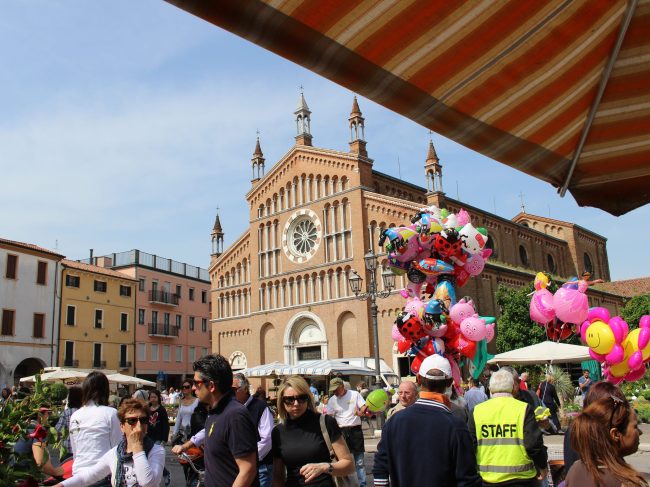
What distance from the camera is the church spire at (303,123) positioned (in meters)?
36.2

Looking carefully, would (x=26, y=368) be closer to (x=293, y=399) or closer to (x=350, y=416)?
(x=350, y=416)

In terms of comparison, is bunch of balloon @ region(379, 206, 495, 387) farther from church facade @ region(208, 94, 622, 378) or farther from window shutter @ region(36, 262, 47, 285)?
window shutter @ region(36, 262, 47, 285)

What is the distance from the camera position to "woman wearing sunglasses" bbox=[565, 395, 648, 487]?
104 inches

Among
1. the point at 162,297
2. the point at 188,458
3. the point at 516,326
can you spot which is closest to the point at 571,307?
the point at 188,458

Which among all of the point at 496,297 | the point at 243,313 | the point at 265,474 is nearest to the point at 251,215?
the point at 243,313

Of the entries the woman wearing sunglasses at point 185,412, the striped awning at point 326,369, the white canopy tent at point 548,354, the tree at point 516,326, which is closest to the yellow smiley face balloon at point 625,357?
the woman wearing sunglasses at point 185,412

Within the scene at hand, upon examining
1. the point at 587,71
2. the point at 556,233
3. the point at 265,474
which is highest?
the point at 556,233

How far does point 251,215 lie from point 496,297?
15754 mm

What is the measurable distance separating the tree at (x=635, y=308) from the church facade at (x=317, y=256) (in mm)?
3457

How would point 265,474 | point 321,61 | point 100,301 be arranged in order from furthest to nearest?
point 100,301, point 265,474, point 321,61

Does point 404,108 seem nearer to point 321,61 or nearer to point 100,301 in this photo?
point 321,61

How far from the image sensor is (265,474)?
6062 mm

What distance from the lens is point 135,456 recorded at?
381 cm

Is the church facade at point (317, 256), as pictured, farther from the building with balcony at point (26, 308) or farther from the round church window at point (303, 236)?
the building with balcony at point (26, 308)
